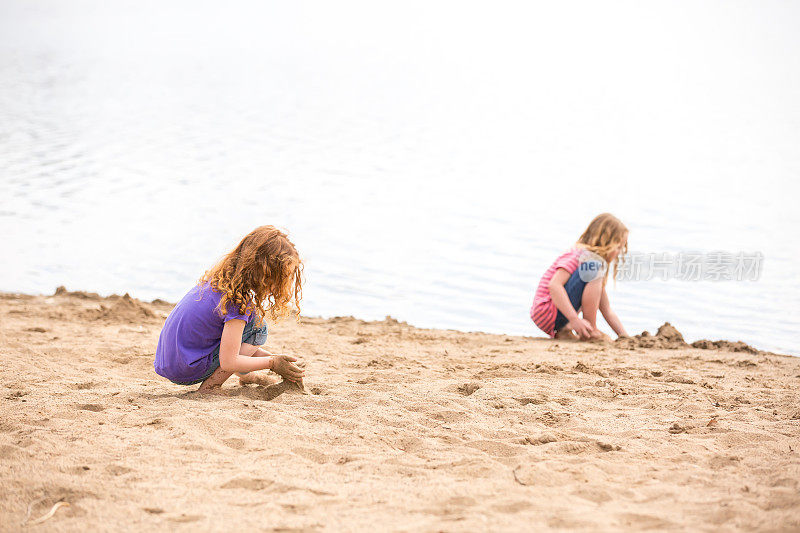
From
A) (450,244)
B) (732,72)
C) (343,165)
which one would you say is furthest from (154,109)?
(732,72)

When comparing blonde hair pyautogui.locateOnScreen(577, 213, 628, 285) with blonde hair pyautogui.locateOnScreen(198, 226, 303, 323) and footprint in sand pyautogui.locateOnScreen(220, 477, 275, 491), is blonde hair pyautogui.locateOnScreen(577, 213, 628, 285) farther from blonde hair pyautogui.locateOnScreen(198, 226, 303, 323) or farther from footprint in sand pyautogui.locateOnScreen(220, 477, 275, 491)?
footprint in sand pyautogui.locateOnScreen(220, 477, 275, 491)

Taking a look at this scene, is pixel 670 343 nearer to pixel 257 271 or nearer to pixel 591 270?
pixel 591 270

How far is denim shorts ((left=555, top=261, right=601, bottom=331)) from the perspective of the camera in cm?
679

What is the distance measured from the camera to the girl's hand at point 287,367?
14.9 ft

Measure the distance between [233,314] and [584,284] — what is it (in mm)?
3472

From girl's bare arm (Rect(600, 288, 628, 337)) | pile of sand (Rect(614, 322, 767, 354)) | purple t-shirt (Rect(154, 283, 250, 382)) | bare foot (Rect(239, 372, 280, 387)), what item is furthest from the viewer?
girl's bare arm (Rect(600, 288, 628, 337))

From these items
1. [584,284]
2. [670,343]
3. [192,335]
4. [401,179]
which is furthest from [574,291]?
[401,179]

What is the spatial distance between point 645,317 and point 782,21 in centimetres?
5604

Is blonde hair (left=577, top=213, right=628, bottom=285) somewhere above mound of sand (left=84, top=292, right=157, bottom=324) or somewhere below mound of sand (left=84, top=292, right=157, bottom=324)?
above

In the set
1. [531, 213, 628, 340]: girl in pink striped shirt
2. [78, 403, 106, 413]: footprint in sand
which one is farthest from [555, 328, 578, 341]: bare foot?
[78, 403, 106, 413]: footprint in sand

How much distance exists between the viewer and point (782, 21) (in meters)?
55.5

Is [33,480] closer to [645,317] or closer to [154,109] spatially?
[645,317]

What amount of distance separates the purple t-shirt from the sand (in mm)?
231

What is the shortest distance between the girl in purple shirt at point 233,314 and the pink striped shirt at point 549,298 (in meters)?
2.93
